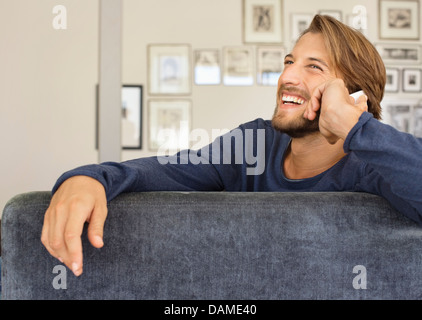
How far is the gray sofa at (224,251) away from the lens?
2.90ft

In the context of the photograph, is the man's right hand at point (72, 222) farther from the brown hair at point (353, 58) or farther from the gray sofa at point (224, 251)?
the brown hair at point (353, 58)

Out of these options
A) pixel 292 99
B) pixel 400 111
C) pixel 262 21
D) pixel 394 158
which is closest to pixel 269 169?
pixel 292 99

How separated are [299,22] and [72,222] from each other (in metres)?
4.10

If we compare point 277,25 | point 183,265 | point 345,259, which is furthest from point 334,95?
point 277,25

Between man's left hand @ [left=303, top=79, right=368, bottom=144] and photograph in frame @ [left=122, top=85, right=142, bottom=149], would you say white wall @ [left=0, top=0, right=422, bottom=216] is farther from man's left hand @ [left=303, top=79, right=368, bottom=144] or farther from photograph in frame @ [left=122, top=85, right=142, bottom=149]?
man's left hand @ [left=303, top=79, right=368, bottom=144]

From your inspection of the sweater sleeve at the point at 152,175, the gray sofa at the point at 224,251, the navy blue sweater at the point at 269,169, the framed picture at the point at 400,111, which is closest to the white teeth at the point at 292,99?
the navy blue sweater at the point at 269,169

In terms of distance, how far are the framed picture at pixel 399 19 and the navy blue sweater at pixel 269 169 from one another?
11.2 feet

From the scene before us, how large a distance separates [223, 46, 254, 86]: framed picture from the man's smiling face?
109 inches

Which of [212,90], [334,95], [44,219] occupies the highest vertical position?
[212,90]

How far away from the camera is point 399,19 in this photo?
4.75m

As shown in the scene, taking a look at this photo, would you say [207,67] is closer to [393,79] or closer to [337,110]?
[393,79]

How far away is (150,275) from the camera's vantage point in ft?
2.96
